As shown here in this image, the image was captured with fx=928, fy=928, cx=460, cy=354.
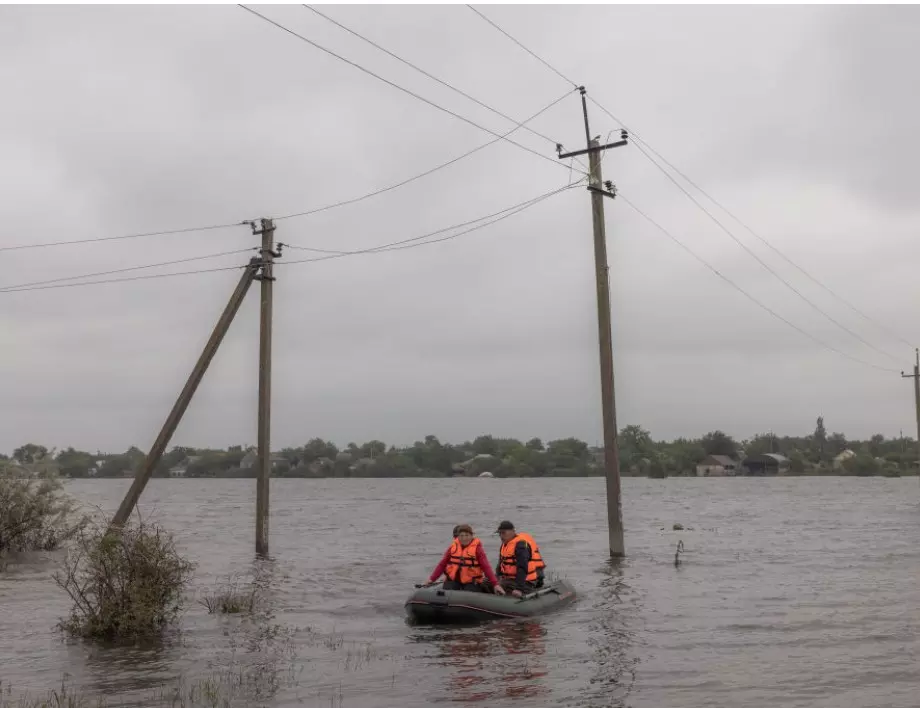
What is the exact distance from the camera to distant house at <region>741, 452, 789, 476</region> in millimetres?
163250

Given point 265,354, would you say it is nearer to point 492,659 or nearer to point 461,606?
point 461,606

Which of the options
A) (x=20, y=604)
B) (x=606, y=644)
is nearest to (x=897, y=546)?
(x=606, y=644)

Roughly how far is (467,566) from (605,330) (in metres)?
7.81

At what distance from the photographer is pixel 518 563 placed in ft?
55.4

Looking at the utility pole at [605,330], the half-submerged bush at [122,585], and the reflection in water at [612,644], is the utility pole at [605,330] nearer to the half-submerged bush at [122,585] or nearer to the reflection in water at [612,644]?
the reflection in water at [612,644]

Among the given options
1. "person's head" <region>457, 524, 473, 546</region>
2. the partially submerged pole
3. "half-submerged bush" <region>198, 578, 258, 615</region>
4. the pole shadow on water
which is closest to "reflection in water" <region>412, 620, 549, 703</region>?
the pole shadow on water

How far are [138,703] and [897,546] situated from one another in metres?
27.9

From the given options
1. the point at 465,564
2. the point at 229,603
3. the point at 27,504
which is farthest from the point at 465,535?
the point at 27,504

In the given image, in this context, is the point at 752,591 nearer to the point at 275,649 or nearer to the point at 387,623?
the point at 387,623

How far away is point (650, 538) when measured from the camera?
36781 millimetres

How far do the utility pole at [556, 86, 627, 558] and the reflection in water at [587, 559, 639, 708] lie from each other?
1.97 meters

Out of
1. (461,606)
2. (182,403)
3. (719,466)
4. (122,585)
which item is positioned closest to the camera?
(122,585)

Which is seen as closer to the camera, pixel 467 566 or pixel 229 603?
pixel 467 566

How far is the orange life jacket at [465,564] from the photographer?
16.4 metres
